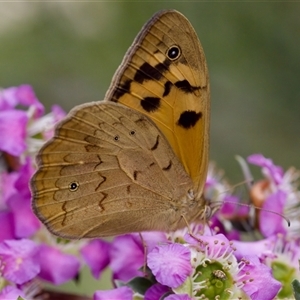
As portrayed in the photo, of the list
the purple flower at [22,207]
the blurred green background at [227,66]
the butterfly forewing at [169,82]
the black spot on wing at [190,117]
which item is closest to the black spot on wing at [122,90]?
the butterfly forewing at [169,82]

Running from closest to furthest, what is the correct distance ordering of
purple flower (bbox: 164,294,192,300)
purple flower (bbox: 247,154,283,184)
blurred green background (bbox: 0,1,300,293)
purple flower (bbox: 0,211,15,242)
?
purple flower (bbox: 164,294,192,300), purple flower (bbox: 0,211,15,242), purple flower (bbox: 247,154,283,184), blurred green background (bbox: 0,1,300,293)

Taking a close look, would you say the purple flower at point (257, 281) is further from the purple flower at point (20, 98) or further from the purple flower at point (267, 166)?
the purple flower at point (20, 98)

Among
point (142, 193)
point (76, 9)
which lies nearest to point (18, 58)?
point (76, 9)

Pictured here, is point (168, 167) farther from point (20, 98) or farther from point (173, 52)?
point (20, 98)

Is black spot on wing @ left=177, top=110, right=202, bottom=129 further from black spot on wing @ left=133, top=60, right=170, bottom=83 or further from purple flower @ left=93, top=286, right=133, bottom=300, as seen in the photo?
purple flower @ left=93, top=286, right=133, bottom=300

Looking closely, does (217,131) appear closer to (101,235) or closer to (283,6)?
(283,6)

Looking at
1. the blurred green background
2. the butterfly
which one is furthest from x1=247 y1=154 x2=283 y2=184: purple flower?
the blurred green background

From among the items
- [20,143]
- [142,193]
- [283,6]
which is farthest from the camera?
[283,6]
